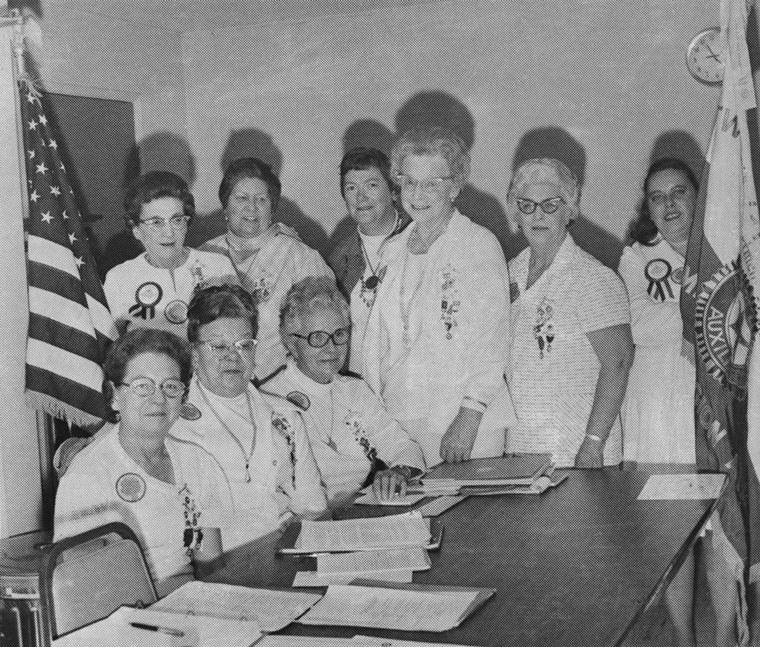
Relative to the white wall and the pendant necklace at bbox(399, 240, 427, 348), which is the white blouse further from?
the white wall

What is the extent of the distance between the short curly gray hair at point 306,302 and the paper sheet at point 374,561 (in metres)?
1.15

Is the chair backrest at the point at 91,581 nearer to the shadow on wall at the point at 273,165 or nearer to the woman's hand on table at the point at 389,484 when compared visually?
the woman's hand on table at the point at 389,484

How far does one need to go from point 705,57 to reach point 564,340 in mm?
2354

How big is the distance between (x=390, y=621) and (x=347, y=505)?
93cm

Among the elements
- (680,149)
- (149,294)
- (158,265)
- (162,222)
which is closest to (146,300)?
(149,294)

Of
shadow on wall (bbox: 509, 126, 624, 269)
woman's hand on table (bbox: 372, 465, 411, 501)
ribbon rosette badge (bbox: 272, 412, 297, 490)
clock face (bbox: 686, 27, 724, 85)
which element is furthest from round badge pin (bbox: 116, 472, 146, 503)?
clock face (bbox: 686, 27, 724, 85)

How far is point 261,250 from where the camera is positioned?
417cm

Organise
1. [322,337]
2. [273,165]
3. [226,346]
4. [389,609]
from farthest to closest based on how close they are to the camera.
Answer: [273,165] < [322,337] < [226,346] < [389,609]

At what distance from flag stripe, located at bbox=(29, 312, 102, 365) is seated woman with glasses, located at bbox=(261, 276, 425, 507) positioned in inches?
30.3

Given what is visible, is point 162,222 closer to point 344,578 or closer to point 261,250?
point 261,250

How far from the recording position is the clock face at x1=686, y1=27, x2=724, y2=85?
4891 mm

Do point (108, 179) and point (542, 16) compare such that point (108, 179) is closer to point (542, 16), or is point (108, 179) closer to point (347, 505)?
point (542, 16)

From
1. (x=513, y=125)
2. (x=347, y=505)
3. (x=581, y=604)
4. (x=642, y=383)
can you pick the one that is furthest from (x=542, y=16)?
(x=581, y=604)

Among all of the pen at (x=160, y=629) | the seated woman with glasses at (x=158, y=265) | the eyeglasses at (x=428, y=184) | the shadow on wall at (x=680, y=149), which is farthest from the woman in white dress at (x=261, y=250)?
the pen at (x=160, y=629)
